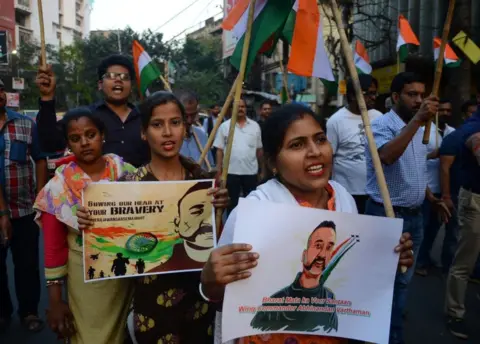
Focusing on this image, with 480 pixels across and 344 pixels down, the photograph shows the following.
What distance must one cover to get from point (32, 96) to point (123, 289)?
1304 inches

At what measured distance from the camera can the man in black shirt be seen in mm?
3032

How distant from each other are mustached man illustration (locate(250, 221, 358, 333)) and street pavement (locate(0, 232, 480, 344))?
2434mm

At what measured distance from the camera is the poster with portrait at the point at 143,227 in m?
2.05

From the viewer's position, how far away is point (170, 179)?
7.38 feet

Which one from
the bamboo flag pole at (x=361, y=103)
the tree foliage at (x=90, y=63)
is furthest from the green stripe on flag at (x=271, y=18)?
the tree foliage at (x=90, y=63)

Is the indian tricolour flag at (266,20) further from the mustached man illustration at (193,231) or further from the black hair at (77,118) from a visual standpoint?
the black hair at (77,118)

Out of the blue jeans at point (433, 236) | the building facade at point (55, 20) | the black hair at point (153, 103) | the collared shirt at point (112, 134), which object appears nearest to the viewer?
the black hair at point (153, 103)

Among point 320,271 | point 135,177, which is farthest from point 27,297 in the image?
point 320,271

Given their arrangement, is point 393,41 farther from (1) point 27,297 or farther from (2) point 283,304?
(2) point 283,304

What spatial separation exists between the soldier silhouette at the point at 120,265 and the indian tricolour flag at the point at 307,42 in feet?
3.52

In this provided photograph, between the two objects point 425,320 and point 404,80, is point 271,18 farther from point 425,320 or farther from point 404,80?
point 425,320

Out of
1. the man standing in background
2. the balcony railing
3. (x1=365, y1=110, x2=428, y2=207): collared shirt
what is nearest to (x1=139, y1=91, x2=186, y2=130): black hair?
(x1=365, y1=110, x2=428, y2=207): collared shirt

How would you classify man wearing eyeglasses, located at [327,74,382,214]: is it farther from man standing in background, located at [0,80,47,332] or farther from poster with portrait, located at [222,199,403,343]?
poster with portrait, located at [222,199,403,343]

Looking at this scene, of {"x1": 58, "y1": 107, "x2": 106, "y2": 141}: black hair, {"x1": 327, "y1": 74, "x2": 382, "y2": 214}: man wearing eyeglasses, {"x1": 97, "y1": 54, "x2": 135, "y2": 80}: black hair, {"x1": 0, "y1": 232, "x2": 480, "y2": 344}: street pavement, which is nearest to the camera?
{"x1": 58, "y1": 107, "x2": 106, "y2": 141}: black hair
